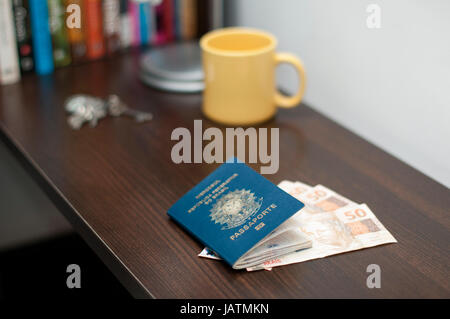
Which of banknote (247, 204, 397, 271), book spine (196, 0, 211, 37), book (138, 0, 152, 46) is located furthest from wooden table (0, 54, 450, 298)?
book spine (196, 0, 211, 37)

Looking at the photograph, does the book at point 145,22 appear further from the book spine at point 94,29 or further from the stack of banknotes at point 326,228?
the stack of banknotes at point 326,228

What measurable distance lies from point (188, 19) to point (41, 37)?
35cm

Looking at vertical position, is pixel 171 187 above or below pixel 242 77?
below

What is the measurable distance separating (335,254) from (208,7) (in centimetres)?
78

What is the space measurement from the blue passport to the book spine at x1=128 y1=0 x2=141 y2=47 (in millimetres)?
587

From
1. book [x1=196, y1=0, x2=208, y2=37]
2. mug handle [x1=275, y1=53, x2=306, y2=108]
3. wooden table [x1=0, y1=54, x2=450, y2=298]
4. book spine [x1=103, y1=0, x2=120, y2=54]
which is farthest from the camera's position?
book [x1=196, y1=0, x2=208, y2=37]

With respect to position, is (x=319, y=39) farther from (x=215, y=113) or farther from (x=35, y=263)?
(x=35, y=263)

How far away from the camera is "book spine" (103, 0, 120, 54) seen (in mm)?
1296

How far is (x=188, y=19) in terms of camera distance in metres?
1.42

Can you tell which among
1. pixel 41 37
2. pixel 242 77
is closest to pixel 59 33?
pixel 41 37

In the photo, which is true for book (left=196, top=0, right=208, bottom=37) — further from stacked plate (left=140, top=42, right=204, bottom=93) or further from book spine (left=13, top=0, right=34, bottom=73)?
book spine (left=13, top=0, right=34, bottom=73)

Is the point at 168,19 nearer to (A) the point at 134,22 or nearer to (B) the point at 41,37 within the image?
(A) the point at 134,22

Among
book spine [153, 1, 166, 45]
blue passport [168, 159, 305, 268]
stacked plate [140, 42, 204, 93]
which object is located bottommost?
blue passport [168, 159, 305, 268]

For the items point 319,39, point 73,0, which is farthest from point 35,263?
point 319,39
